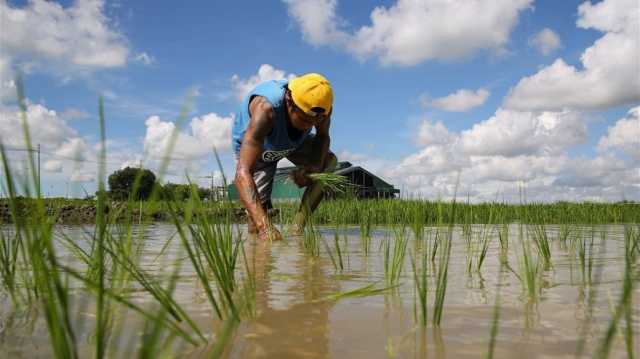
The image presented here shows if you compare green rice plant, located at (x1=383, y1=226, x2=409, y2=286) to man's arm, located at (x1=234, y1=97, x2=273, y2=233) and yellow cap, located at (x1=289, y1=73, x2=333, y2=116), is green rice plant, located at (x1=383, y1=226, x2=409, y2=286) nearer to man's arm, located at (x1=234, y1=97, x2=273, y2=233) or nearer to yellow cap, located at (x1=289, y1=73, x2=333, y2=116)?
man's arm, located at (x1=234, y1=97, x2=273, y2=233)

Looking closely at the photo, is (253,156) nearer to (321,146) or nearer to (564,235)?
(321,146)

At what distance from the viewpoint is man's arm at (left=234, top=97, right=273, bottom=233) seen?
361cm

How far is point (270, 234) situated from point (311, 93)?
1.27 metres

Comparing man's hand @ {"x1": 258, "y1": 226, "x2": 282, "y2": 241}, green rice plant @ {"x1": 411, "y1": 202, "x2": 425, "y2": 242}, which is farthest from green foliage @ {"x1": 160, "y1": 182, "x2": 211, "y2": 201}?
man's hand @ {"x1": 258, "y1": 226, "x2": 282, "y2": 241}

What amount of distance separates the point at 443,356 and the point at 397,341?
12 centimetres

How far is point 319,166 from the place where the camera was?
5.19 meters

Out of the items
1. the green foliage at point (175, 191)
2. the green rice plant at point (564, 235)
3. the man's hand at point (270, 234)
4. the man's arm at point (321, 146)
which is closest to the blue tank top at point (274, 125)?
the man's arm at point (321, 146)

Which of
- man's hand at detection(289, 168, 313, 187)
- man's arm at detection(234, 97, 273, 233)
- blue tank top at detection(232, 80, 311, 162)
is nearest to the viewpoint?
man's arm at detection(234, 97, 273, 233)

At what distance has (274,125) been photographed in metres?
4.35

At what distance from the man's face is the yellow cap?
17cm

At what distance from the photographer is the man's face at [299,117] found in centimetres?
422

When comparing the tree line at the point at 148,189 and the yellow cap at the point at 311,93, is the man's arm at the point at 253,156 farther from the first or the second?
the tree line at the point at 148,189

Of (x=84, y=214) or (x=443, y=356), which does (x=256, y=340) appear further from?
(x=84, y=214)

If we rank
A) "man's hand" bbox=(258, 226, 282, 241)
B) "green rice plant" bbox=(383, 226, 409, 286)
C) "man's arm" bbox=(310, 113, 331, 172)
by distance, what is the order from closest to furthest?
1. "green rice plant" bbox=(383, 226, 409, 286)
2. "man's hand" bbox=(258, 226, 282, 241)
3. "man's arm" bbox=(310, 113, 331, 172)
